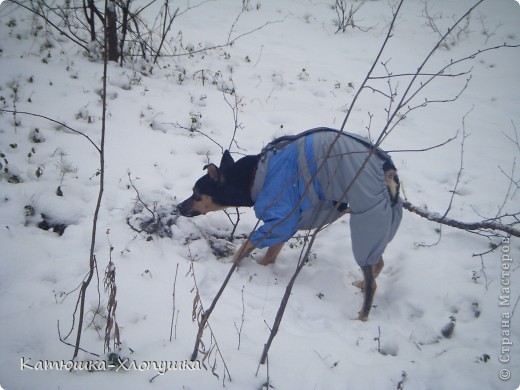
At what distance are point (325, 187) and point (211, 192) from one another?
3.64 feet

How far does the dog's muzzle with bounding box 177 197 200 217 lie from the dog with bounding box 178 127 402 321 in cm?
42

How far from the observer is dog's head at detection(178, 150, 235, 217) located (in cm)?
312

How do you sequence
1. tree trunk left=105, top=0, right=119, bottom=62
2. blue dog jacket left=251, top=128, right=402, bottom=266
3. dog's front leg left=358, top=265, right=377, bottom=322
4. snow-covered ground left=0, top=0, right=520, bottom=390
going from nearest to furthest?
snow-covered ground left=0, top=0, right=520, bottom=390
blue dog jacket left=251, top=128, right=402, bottom=266
dog's front leg left=358, top=265, right=377, bottom=322
tree trunk left=105, top=0, right=119, bottom=62

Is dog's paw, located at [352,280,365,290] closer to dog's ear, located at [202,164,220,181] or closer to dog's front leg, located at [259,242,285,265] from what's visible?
dog's front leg, located at [259,242,285,265]

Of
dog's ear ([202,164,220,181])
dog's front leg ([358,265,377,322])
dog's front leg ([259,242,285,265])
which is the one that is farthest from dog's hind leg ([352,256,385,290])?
dog's ear ([202,164,220,181])

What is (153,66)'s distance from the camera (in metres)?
5.80

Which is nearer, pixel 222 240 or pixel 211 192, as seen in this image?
pixel 211 192

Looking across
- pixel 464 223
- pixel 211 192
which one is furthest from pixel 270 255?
pixel 464 223

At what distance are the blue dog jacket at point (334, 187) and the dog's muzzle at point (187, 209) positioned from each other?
779 millimetres

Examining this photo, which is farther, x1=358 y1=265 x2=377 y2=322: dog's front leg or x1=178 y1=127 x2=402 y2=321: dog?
x1=358 y1=265 x2=377 y2=322: dog's front leg

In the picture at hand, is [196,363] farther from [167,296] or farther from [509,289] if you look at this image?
[509,289]

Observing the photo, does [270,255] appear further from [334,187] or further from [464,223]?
[464,223]

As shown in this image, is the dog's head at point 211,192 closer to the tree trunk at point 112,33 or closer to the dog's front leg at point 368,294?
the dog's front leg at point 368,294

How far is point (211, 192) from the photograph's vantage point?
3.20 meters
